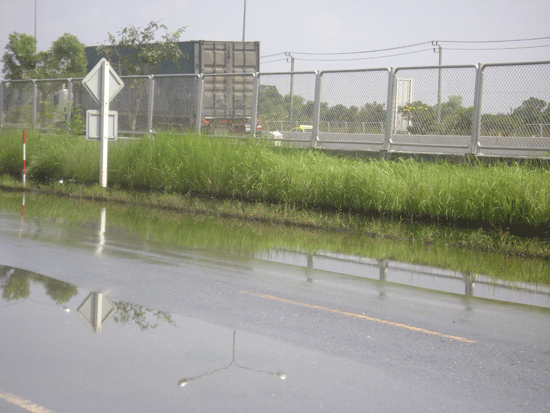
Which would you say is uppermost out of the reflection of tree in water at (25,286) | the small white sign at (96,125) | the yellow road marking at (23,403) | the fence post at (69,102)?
the fence post at (69,102)

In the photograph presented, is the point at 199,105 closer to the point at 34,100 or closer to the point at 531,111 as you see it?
the point at 34,100

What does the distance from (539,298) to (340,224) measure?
5009 mm

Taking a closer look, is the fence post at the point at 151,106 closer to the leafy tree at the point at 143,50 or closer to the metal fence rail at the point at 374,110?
the metal fence rail at the point at 374,110

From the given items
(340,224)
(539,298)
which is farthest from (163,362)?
(340,224)

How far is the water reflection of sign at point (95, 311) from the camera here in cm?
530

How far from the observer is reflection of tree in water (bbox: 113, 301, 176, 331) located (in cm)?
536

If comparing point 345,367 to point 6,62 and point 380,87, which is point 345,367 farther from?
point 6,62

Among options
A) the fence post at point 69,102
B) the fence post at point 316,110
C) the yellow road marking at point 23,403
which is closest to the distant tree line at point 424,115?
the fence post at point 316,110

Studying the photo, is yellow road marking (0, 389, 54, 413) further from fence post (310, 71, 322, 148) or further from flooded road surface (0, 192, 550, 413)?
fence post (310, 71, 322, 148)

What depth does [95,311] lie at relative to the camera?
565 centimetres

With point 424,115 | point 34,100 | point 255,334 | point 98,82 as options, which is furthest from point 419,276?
point 34,100

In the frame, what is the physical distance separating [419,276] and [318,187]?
17.3 feet

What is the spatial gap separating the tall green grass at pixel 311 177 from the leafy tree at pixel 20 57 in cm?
3600

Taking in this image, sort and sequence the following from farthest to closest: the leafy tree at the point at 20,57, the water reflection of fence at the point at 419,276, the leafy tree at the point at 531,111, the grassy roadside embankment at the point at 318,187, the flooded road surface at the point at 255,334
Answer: the leafy tree at the point at 20,57 → the leafy tree at the point at 531,111 → the grassy roadside embankment at the point at 318,187 → the water reflection of fence at the point at 419,276 → the flooded road surface at the point at 255,334
